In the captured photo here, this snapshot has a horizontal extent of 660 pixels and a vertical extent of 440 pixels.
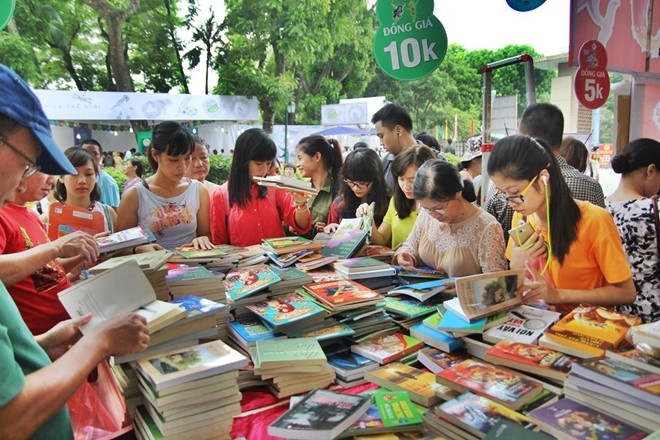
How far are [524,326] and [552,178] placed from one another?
0.60 metres

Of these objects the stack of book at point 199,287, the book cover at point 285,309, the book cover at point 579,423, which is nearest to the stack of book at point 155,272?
the stack of book at point 199,287

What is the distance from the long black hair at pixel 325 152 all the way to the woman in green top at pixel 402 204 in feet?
2.15

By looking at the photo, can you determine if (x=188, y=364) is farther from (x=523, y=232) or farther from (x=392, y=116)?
(x=392, y=116)

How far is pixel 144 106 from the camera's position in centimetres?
1195

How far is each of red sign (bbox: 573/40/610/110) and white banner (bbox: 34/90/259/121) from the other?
980 cm

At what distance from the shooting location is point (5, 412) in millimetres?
839

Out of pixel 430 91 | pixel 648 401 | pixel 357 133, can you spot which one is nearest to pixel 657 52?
pixel 648 401

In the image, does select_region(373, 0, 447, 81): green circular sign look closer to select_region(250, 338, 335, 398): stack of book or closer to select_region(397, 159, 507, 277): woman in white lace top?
select_region(397, 159, 507, 277): woman in white lace top

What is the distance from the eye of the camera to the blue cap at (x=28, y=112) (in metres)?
0.92

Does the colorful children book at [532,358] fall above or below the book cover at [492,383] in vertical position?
above

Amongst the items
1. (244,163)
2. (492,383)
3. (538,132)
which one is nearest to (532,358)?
(492,383)

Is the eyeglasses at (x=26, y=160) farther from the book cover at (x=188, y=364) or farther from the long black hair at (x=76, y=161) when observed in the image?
the long black hair at (x=76, y=161)

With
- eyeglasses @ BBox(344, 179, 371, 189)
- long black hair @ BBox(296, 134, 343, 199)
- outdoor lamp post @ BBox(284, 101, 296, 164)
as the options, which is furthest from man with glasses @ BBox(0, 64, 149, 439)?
outdoor lamp post @ BBox(284, 101, 296, 164)

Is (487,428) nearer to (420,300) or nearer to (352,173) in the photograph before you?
(420,300)
